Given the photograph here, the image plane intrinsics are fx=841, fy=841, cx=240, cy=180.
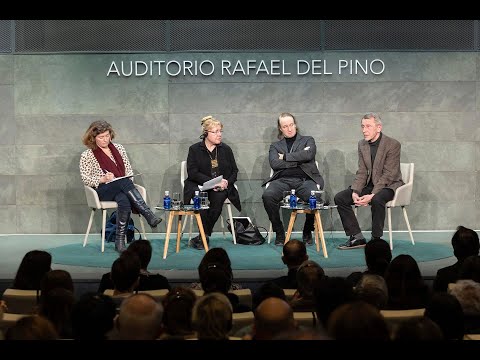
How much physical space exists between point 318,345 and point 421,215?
713cm

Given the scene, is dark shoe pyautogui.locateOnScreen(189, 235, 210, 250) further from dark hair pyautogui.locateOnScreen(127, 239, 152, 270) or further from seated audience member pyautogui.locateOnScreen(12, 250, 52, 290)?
seated audience member pyautogui.locateOnScreen(12, 250, 52, 290)

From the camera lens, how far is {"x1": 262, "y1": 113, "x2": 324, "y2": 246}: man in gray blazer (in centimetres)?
853

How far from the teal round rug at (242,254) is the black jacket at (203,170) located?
528 mm

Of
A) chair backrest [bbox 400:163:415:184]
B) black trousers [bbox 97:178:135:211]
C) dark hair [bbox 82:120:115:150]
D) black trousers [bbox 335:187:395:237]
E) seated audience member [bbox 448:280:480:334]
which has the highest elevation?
dark hair [bbox 82:120:115:150]

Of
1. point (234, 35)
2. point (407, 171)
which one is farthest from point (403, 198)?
point (234, 35)

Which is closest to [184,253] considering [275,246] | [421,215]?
[275,246]

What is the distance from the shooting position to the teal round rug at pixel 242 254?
7219 mm

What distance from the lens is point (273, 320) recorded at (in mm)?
3168

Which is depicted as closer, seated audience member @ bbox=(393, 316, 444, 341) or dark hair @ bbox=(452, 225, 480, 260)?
seated audience member @ bbox=(393, 316, 444, 341)

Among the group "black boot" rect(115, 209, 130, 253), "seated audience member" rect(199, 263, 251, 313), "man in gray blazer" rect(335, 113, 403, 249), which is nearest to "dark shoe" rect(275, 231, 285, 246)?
"man in gray blazer" rect(335, 113, 403, 249)

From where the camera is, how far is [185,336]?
337 centimetres

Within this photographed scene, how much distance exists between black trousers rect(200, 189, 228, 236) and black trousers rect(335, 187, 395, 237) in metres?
1.16

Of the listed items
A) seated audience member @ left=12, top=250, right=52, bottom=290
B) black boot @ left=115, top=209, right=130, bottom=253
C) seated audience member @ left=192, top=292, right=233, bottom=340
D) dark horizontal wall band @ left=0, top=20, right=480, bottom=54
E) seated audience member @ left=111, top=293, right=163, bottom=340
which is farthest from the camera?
dark horizontal wall band @ left=0, top=20, right=480, bottom=54
